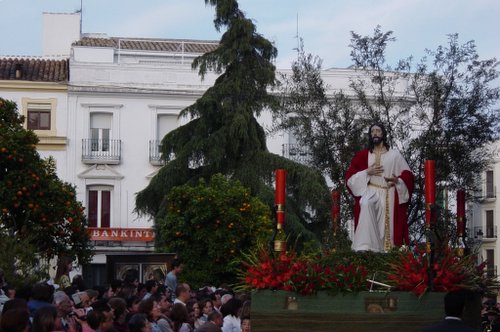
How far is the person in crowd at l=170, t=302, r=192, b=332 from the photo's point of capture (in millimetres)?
12367

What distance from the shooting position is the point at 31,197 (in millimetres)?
23734

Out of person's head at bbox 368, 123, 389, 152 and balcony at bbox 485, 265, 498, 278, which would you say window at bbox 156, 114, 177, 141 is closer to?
person's head at bbox 368, 123, 389, 152

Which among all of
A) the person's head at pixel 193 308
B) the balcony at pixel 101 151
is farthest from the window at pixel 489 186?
the person's head at pixel 193 308

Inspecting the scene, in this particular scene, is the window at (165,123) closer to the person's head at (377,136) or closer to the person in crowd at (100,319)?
the person's head at (377,136)

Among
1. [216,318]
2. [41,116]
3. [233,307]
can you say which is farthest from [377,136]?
[41,116]

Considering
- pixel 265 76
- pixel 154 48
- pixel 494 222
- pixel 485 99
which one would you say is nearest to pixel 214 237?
pixel 485 99

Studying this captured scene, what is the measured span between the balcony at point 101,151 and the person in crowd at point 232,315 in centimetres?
3163

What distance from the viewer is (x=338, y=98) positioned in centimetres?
2386

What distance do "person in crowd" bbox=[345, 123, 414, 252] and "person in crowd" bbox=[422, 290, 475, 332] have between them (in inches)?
184

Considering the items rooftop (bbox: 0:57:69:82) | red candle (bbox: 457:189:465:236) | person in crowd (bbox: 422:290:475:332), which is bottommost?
person in crowd (bbox: 422:290:475:332)

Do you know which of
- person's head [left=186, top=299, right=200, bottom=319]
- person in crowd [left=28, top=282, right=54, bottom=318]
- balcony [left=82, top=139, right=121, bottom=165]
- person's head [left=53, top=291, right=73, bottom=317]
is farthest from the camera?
balcony [left=82, top=139, right=121, bottom=165]

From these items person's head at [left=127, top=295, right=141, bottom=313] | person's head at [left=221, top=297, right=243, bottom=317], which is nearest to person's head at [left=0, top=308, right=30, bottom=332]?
person's head at [left=127, top=295, right=141, bottom=313]

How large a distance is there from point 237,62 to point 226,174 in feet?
9.76

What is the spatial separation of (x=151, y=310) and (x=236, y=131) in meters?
18.4
